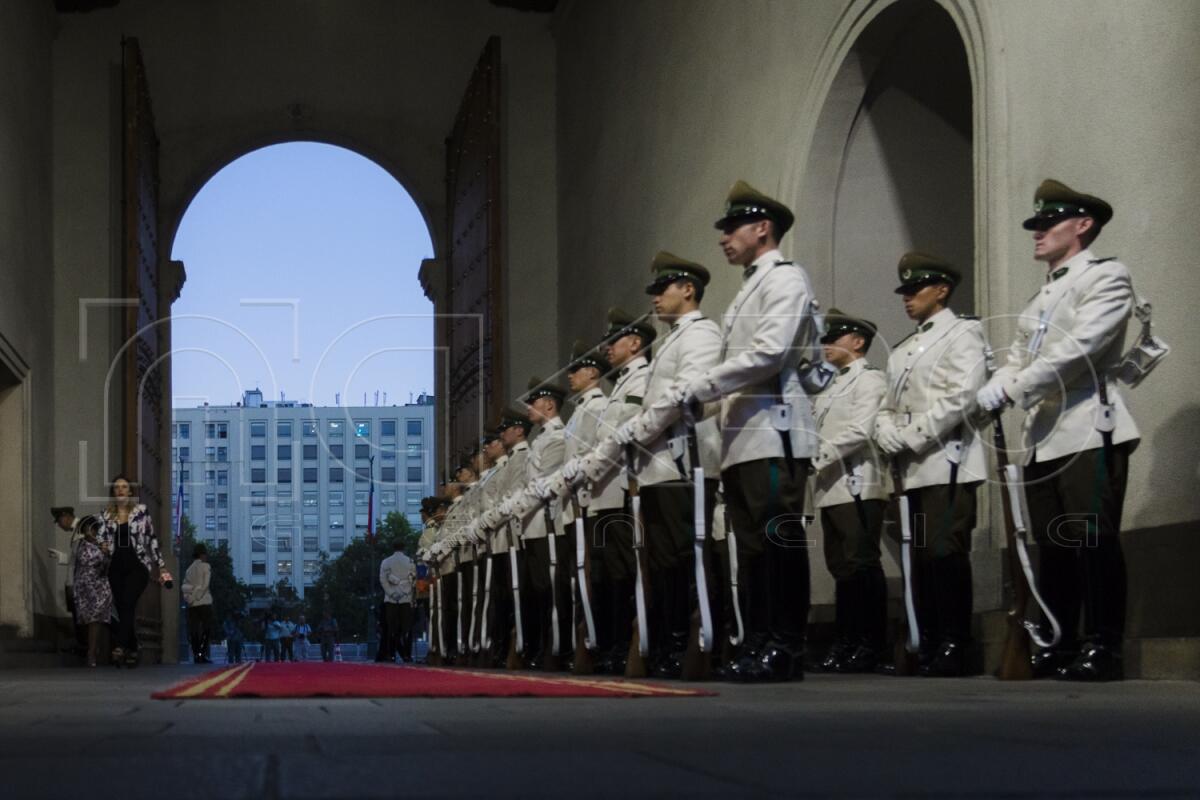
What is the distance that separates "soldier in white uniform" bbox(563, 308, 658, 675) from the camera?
7.73 metres

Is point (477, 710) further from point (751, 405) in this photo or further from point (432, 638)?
point (432, 638)

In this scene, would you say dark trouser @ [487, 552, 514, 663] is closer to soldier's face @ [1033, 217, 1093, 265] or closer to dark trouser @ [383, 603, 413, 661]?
soldier's face @ [1033, 217, 1093, 265]

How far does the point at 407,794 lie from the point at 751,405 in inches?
152

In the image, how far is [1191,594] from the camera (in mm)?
6168

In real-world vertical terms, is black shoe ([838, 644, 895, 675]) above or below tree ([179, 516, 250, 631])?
above

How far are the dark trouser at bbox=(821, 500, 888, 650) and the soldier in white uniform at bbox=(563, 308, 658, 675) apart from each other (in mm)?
932

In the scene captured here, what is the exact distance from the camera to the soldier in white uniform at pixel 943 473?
671 cm

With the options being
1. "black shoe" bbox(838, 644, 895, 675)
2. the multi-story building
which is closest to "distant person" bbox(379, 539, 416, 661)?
"black shoe" bbox(838, 644, 895, 675)

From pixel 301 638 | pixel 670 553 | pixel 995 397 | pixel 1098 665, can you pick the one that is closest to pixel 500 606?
pixel 670 553

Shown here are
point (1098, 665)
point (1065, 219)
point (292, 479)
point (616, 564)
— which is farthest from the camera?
point (292, 479)

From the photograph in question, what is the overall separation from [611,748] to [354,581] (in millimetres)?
67243

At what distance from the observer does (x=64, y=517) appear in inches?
686

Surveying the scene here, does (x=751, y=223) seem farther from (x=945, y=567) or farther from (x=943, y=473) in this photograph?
(x=945, y=567)

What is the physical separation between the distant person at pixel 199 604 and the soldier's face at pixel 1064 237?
14.7 m
